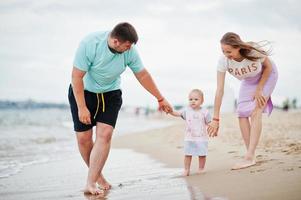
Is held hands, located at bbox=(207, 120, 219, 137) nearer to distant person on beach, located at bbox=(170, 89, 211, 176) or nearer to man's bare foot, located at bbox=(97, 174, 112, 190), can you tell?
distant person on beach, located at bbox=(170, 89, 211, 176)

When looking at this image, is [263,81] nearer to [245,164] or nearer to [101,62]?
[245,164]

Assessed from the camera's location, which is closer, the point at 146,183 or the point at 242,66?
the point at 146,183

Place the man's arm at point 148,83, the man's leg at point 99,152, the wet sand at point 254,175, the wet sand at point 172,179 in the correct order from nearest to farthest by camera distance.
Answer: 1. the wet sand at point 254,175
2. the wet sand at point 172,179
3. the man's leg at point 99,152
4. the man's arm at point 148,83

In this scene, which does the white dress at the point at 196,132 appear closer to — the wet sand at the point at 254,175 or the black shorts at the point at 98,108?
the wet sand at the point at 254,175

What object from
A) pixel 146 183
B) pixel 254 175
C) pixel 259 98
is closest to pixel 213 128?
pixel 259 98

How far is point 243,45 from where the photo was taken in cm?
469

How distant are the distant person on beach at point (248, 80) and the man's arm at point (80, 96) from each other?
1515 millimetres

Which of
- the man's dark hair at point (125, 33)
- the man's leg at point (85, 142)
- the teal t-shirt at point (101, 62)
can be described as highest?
the man's dark hair at point (125, 33)

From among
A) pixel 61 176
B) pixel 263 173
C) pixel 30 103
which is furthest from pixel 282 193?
pixel 30 103

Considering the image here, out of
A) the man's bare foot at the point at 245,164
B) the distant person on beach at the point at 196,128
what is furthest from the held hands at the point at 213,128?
the man's bare foot at the point at 245,164

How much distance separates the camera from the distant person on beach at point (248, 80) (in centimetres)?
475

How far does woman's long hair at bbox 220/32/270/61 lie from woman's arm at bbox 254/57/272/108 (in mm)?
137

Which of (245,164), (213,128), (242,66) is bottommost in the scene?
(245,164)

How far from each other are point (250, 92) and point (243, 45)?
0.68 metres
